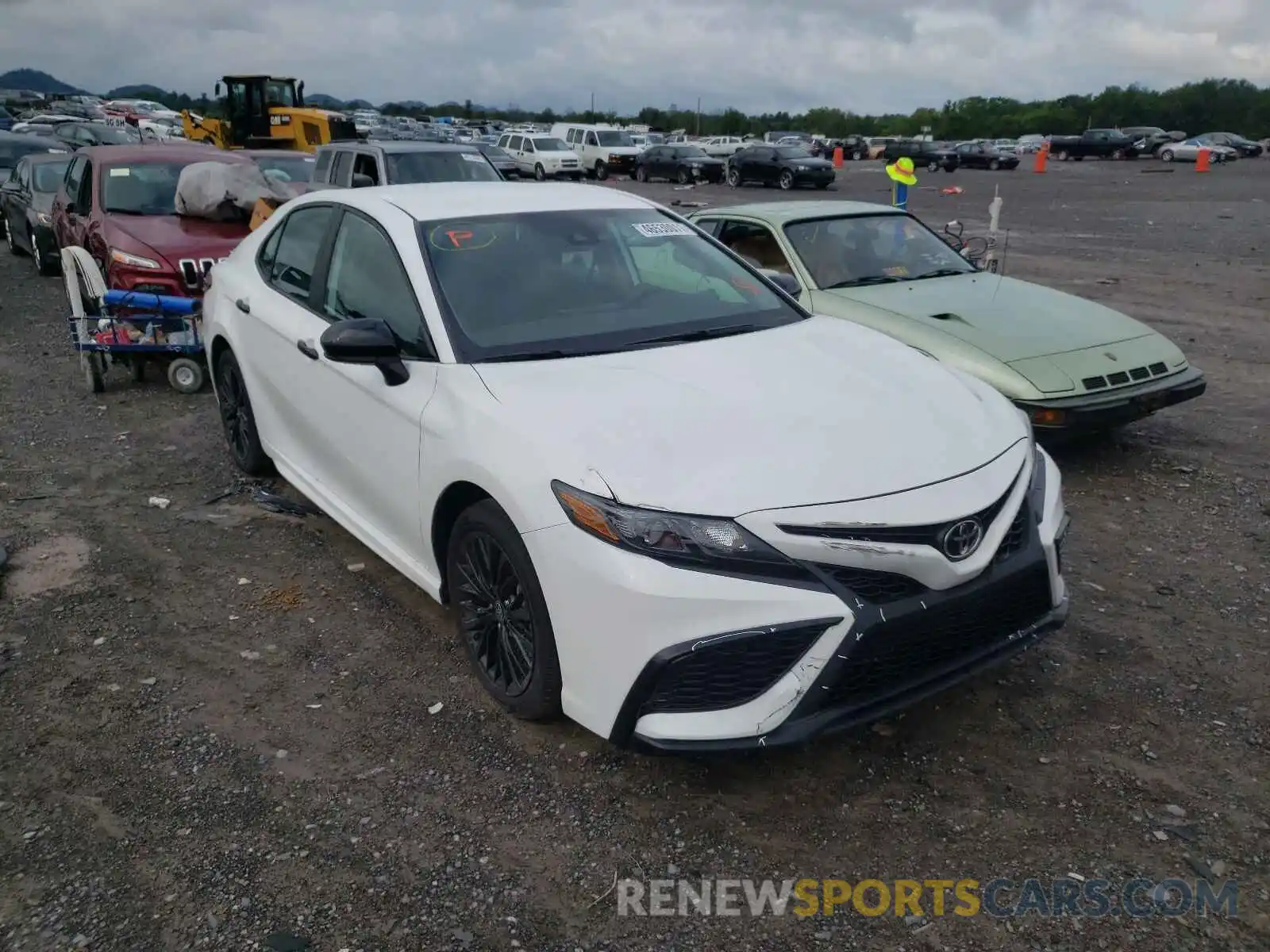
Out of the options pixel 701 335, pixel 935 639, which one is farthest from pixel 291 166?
pixel 935 639

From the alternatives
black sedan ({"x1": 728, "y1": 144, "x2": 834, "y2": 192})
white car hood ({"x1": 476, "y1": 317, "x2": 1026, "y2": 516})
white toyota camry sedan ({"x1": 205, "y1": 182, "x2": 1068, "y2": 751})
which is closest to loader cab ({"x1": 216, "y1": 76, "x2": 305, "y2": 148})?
black sedan ({"x1": 728, "y1": 144, "x2": 834, "y2": 192})

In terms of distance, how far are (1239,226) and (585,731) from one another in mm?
21378

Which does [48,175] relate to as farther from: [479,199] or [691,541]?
[691,541]

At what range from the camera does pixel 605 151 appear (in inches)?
1526

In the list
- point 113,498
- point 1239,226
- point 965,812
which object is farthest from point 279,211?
point 1239,226

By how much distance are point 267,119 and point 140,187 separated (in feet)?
52.8

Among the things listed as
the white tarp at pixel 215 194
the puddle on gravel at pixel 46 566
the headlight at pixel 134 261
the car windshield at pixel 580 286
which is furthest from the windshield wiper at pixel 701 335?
the white tarp at pixel 215 194

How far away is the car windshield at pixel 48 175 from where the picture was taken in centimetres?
1321

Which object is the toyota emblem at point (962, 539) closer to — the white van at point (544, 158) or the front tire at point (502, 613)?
the front tire at point (502, 613)

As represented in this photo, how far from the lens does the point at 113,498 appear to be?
18.7ft

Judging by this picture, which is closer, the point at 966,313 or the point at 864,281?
the point at 966,313

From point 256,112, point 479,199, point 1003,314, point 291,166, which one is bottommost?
point 1003,314

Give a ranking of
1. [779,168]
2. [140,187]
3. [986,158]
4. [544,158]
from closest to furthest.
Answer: [140,187] → [779,168] → [544,158] → [986,158]

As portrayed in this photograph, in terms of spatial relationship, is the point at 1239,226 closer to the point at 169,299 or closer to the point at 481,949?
the point at 169,299
